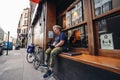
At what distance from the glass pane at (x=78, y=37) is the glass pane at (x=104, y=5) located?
23.5 inches

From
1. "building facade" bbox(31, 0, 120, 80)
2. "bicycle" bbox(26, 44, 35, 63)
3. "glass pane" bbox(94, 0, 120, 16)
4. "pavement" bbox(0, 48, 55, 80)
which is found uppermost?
"glass pane" bbox(94, 0, 120, 16)

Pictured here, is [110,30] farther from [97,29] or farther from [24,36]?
[24,36]

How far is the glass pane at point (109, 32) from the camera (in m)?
2.02

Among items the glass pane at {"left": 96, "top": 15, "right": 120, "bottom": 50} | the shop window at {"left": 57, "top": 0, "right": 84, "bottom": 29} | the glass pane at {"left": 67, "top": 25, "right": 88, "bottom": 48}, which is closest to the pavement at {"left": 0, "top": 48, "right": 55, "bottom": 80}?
the glass pane at {"left": 67, "top": 25, "right": 88, "bottom": 48}

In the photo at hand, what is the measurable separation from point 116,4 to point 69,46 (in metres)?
2.13

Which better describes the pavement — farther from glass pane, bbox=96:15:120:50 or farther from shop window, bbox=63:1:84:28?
glass pane, bbox=96:15:120:50

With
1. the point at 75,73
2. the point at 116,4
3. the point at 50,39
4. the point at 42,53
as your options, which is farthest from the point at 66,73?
the point at 42,53

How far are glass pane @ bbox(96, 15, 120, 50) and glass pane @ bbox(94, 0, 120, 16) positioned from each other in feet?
0.62

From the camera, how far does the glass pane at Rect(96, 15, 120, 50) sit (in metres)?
2.02

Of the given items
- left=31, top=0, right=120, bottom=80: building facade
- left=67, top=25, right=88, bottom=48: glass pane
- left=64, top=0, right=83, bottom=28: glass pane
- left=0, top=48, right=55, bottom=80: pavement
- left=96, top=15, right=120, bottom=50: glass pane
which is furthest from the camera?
left=0, top=48, right=55, bottom=80: pavement

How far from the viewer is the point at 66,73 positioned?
3027 millimetres

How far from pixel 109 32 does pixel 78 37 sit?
50.5 inches

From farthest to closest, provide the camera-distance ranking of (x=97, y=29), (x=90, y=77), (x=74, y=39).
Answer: (x=74, y=39), (x=97, y=29), (x=90, y=77)

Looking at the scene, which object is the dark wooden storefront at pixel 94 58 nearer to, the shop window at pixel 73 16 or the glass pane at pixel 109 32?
the glass pane at pixel 109 32
